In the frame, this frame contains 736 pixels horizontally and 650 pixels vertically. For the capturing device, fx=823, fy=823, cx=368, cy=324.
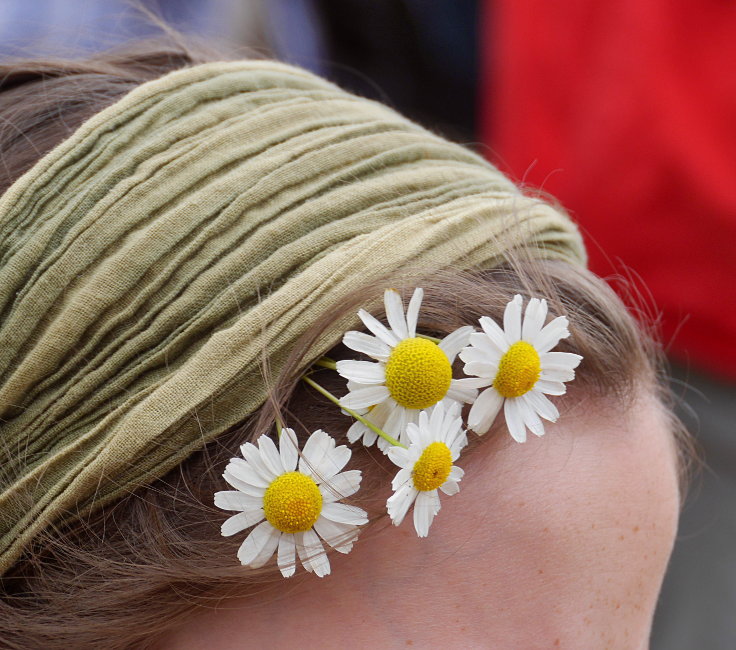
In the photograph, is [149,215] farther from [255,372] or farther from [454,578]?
[454,578]

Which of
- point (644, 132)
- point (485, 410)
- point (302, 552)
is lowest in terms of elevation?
point (644, 132)

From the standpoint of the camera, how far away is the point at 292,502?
778 millimetres

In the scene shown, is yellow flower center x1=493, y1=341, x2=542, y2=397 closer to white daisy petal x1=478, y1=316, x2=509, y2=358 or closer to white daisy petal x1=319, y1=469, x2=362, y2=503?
white daisy petal x1=478, y1=316, x2=509, y2=358

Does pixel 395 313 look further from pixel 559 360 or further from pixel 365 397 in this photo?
pixel 559 360

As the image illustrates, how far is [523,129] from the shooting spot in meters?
2.23

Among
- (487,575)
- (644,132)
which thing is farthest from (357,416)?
(644,132)

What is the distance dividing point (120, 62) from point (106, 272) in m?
0.46

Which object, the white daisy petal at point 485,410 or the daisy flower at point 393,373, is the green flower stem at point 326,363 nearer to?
the daisy flower at point 393,373

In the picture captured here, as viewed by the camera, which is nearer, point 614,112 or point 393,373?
point 393,373

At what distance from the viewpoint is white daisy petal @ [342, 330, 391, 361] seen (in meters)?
0.79

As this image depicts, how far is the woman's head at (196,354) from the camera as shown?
0.84 meters

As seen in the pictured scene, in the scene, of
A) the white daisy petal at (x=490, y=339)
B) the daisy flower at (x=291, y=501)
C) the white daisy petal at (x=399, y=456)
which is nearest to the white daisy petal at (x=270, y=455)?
the daisy flower at (x=291, y=501)

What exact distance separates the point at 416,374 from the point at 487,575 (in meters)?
0.24

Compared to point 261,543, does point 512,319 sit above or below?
above
